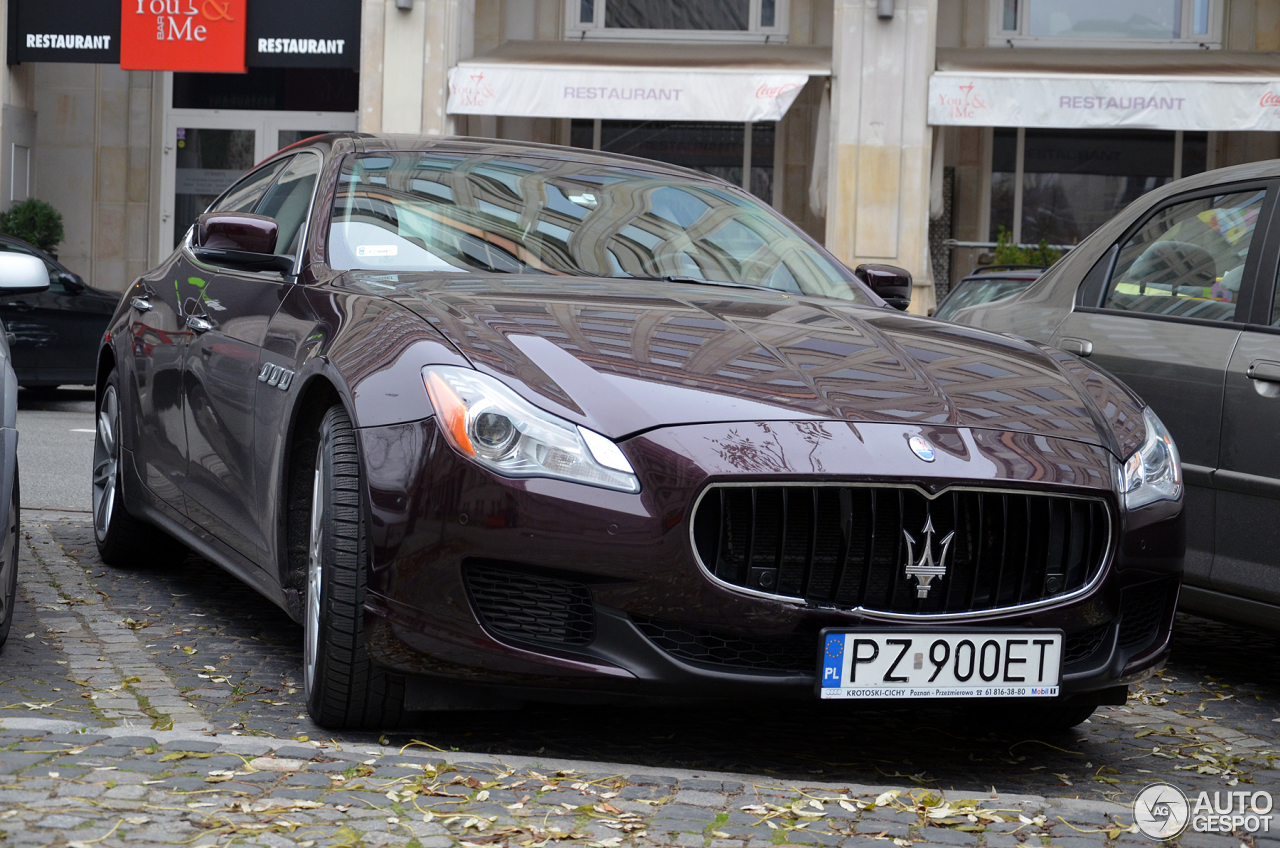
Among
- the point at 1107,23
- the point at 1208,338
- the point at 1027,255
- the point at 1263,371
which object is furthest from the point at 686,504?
the point at 1107,23

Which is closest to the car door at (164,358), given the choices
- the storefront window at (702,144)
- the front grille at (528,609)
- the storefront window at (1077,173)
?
the front grille at (528,609)

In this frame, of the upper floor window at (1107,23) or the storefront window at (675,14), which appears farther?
the storefront window at (675,14)

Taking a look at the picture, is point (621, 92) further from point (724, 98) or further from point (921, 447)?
point (921, 447)

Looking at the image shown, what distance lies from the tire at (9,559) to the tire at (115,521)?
1.25m

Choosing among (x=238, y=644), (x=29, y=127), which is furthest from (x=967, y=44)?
(x=238, y=644)

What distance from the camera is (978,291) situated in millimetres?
12562

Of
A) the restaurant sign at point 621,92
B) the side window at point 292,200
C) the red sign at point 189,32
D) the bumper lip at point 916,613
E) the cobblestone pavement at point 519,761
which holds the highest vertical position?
the red sign at point 189,32

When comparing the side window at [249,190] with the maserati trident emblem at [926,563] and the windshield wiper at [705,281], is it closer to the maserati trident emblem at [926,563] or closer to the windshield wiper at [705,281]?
the windshield wiper at [705,281]

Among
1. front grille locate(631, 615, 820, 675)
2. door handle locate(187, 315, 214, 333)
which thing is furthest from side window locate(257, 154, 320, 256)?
front grille locate(631, 615, 820, 675)

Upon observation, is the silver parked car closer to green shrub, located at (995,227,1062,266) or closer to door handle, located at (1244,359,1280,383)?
door handle, located at (1244,359,1280,383)

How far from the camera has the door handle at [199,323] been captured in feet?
16.1

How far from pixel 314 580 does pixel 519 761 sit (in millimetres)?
716

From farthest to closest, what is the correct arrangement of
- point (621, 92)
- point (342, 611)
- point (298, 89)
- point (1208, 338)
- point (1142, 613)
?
1. point (298, 89)
2. point (621, 92)
3. point (1208, 338)
4. point (1142, 613)
5. point (342, 611)

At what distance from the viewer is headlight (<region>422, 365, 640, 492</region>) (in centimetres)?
335
